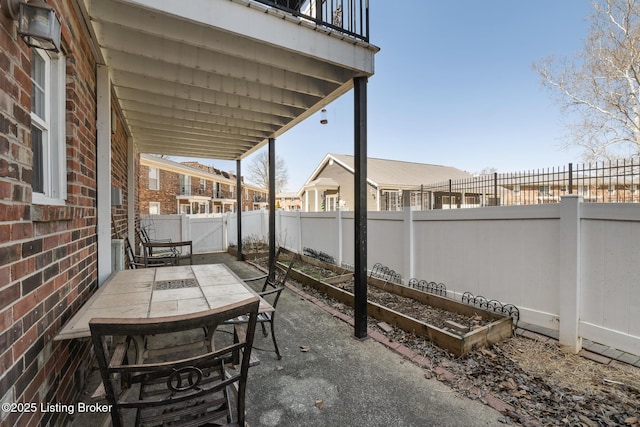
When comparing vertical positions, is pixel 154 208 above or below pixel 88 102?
below

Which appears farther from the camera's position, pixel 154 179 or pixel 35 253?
pixel 154 179

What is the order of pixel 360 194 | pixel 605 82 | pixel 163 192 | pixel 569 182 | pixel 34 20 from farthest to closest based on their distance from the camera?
pixel 163 192 → pixel 605 82 → pixel 569 182 → pixel 360 194 → pixel 34 20

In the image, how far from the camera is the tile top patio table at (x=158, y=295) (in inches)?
72.4

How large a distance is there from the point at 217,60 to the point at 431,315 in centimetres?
393

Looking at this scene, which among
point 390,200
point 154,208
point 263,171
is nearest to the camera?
point 390,200

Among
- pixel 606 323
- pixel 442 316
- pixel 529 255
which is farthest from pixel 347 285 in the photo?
pixel 606 323

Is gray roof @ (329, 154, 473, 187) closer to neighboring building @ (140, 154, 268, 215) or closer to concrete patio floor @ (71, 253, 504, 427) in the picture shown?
concrete patio floor @ (71, 253, 504, 427)

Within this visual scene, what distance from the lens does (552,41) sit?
1158 cm

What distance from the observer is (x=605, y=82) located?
461 inches

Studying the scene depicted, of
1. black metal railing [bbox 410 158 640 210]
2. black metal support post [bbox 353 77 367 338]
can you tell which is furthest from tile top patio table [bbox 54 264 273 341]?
black metal railing [bbox 410 158 640 210]

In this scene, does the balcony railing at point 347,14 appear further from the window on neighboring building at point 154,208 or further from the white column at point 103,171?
the window on neighboring building at point 154,208

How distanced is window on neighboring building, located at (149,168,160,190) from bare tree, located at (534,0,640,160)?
2293cm

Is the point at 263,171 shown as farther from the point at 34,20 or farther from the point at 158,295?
the point at 34,20

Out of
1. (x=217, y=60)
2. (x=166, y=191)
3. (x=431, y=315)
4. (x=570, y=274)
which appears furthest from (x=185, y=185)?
(x=570, y=274)
